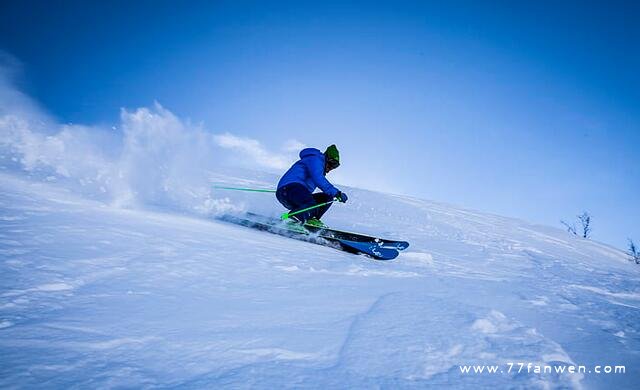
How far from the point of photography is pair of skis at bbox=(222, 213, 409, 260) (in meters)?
4.81

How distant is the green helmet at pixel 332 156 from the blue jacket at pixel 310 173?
232mm

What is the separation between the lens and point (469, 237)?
853cm

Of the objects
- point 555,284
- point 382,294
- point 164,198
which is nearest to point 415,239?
point 555,284

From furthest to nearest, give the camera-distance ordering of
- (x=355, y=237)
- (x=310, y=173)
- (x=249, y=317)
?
1. (x=310, y=173)
2. (x=355, y=237)
3. (x=249, y=317)

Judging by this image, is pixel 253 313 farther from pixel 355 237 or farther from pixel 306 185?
pixel 306 185

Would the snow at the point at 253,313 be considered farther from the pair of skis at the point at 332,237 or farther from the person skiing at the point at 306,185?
the person skiing at the point at 306,185

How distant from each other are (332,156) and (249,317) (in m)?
4.50

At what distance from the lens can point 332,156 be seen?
6141mm

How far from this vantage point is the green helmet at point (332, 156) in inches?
241

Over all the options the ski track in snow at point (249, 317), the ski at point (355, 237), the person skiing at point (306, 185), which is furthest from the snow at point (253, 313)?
the person skiing at point (306, 185)

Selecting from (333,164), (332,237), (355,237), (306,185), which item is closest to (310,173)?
(306,185)

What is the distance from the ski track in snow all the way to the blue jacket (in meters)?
1.92

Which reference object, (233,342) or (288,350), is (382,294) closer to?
(288,350)

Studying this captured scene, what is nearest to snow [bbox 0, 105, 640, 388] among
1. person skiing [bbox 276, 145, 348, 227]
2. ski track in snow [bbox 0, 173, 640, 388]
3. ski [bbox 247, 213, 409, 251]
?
ski track in snow [bbox 0, 173, 640, 388]
